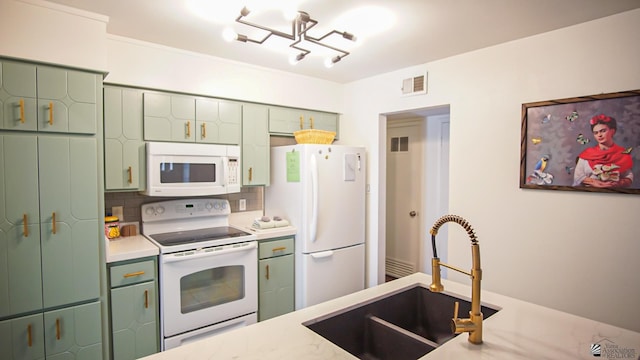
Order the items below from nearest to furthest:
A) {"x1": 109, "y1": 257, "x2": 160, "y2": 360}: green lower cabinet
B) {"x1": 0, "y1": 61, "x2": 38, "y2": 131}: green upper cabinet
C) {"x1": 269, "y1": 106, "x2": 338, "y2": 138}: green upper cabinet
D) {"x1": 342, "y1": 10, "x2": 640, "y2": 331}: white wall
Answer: {"x1": 0, "y1": 61, "x2": 38, "y2": 131}: green upper cabinet
{"x1": 342, "y1": 10, "x2": 640, "y2": 331}: white wall
{"x1": 109, "y1": 257, "x2": 160, "y2": 360}: green lower cabinet
{"x1": 269, "y1": 106, "x2": 338, "y2": 138}: green upper cabinet

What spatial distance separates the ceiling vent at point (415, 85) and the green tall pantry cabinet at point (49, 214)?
7.84 feet

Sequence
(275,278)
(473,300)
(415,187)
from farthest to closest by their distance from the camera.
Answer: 1. (415,187)
2. (275,278)
3. (473,300)

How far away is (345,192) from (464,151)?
1.11 m

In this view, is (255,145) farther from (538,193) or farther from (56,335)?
(538,193)

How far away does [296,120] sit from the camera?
11.5 ft

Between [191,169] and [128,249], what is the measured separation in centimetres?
74

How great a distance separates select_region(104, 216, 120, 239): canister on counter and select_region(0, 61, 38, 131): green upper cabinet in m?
0.95

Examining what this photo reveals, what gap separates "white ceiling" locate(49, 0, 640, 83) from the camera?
1.97 metres

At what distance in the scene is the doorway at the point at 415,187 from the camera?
13.1ft

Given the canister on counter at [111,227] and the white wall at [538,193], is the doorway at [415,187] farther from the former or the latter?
the canister on counter at [111,227]

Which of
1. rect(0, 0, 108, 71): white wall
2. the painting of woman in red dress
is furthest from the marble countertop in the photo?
the painting of woman in red dress

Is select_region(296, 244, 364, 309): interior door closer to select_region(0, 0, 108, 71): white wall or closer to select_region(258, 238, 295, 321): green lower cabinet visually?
select_region(258, 238, 295, 321): green lower cabinet

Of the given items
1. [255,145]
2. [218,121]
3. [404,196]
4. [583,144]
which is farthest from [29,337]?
[404,196]

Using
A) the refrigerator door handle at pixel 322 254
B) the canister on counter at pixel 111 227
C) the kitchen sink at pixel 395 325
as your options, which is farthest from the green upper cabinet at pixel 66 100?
the refrigerator door handle at pixel 322 254
